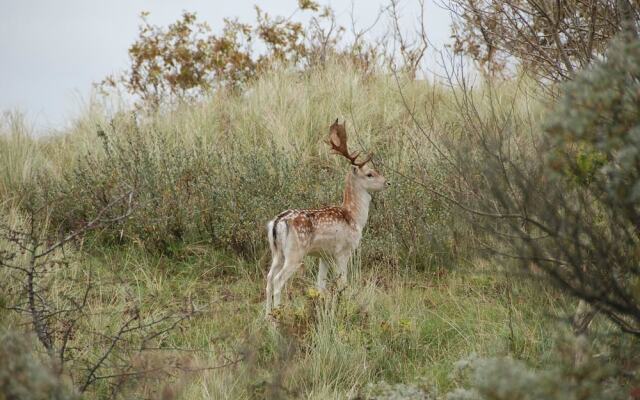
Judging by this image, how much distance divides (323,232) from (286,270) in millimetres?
493

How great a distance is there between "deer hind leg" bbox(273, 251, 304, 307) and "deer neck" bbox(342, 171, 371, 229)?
96cm

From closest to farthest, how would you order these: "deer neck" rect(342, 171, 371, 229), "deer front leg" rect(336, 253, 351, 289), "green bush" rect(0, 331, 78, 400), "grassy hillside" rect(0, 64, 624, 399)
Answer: "green bush" rect(0, 331, 78, 400) → "grassy hillside" rect(0, 64, 624, 399) → "deer front leg" rect(336, 253, 351, 289) → "deer neck" rect(342, 171, 371, 229)

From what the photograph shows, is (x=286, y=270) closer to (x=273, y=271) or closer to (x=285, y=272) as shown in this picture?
(x=285, y=272)

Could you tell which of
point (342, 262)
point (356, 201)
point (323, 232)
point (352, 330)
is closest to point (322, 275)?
point (342, 262)

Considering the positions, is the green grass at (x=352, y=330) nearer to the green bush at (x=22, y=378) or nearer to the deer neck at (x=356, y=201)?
the deer neck at (x=356, y=201)

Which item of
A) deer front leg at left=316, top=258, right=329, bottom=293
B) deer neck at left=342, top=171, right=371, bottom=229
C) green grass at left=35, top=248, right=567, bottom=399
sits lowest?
green grass at left=35, top=248, right=567, bottom=399

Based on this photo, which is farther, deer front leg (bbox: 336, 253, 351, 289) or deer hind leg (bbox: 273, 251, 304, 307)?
deer front leg (bbox: 336, 253, 351, 289)

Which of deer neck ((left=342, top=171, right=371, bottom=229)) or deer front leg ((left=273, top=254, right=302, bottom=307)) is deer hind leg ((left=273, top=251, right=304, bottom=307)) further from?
deer neck ((left=342, top=171, right=371, bottom=229))

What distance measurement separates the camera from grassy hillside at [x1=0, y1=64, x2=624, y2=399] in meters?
6.08

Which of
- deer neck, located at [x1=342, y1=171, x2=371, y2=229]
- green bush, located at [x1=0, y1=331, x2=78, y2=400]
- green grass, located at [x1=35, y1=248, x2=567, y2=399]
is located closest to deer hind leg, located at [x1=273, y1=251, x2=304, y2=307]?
green grass, located at [x1=35, y1=248, x2=567, y2=399]

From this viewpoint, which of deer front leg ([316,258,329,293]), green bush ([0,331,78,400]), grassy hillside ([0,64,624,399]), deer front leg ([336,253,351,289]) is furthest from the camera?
deer front leg ([316,258,329,293])

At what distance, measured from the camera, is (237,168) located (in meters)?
10.5

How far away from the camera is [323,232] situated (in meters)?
7.76

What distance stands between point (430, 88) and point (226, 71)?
440 centimetres
